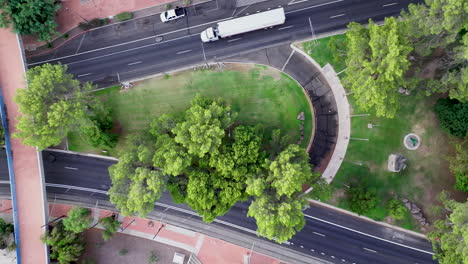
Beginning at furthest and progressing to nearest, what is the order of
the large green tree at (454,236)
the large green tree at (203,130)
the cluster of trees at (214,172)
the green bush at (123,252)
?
the green bush at (123,252) < the large green tree at (203,130) < the cluster of trees at (214,172) < the large green tree at (454,236)

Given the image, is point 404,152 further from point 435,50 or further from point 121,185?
point 121,185

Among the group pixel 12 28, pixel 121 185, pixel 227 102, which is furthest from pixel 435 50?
pixel 12 28

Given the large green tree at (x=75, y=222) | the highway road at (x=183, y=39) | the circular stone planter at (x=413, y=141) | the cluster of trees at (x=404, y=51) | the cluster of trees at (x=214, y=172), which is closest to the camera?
the cluster of trees at (x=404, y=51)

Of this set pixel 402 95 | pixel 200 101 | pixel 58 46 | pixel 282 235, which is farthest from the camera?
pixel 58 46

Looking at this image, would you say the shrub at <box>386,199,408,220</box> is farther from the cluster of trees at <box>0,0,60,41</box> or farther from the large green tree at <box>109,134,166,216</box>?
the cluster of trees at <box>0,0,60,41</box>

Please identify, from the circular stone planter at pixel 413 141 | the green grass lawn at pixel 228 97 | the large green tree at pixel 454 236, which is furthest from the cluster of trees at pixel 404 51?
the large green tree at pixel 454 236

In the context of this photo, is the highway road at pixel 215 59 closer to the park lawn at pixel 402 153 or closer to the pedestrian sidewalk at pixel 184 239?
the pedestrian sidewalk at pixel 184 239

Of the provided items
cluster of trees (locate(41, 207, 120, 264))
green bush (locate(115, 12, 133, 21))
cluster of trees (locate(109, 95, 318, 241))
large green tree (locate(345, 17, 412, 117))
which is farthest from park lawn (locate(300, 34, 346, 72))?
cluster of trees (locate(41, 207, 120, 264))
